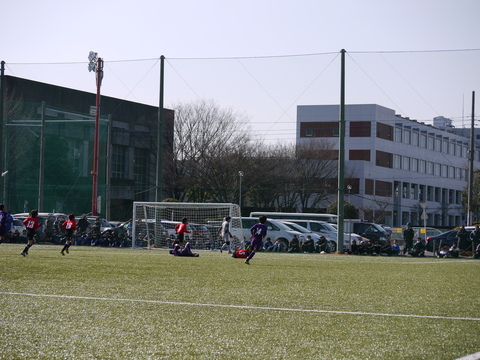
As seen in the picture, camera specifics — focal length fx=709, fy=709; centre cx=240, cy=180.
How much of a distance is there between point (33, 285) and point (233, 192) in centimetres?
5042

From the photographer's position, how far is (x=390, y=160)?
8319 centimetres

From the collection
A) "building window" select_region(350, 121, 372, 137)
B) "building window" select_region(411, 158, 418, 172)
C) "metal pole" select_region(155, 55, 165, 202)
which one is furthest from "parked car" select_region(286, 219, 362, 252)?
"building window" select_region(411, 158, 418, 172)

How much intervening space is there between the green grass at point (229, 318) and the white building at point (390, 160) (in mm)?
61803

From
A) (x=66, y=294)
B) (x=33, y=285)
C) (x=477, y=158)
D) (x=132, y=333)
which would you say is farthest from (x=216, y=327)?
(x=477, y=158)

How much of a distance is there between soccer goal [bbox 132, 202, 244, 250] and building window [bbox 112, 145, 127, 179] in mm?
25287

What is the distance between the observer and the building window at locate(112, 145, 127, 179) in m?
62.7

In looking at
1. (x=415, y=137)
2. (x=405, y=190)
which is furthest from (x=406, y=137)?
(x=405, y=190)

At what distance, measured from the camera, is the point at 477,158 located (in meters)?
99.4

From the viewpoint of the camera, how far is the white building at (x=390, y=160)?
7781 centimetres

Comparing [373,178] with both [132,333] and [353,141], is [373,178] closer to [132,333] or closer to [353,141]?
[353,141]

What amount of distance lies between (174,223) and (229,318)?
2902cm

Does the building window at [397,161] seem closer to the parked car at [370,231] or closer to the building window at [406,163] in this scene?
the building window at [406,163]

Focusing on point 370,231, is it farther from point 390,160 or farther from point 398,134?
point 398,134

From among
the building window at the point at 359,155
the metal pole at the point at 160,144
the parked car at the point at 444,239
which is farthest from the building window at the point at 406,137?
the metal pole at the point at 160,144
